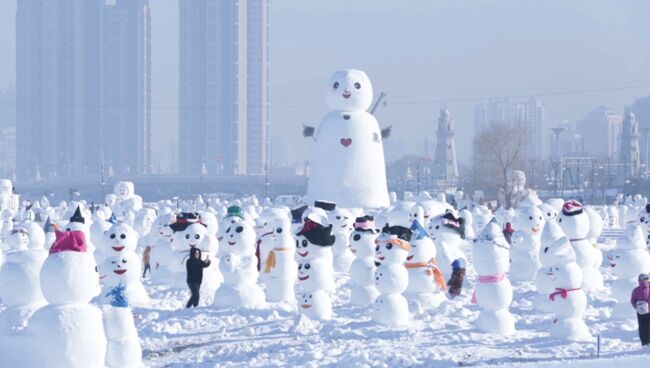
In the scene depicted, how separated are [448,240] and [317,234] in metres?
3.57

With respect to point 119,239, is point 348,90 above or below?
above

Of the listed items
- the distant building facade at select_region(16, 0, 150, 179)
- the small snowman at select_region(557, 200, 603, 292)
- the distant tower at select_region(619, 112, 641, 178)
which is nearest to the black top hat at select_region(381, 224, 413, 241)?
the small snowman at select_region(557, 200, 603, 292)

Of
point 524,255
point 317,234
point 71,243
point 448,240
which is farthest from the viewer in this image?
point 524,255

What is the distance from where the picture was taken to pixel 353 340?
12492mm

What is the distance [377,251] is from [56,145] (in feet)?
388

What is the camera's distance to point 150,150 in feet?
444

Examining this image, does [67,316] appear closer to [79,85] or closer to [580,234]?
[580,234]

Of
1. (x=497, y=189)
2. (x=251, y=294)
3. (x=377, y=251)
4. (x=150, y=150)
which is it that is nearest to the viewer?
(x=377, y=251)

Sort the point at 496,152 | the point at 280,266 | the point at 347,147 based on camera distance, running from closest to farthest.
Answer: the point at 280,266 < the point at 347,147 < the point at 496,152

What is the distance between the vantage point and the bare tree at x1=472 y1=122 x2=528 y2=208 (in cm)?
4925

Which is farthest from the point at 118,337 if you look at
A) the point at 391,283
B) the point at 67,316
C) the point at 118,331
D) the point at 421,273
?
the point at 421,273

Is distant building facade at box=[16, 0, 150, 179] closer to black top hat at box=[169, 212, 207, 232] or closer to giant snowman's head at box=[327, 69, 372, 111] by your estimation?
giant snowman's head at box=[327, 69, 372, 111]

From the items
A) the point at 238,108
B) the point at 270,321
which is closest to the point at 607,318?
the point at 270,321

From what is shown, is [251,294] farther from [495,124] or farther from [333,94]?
[495,124]
